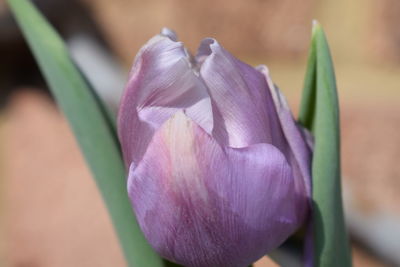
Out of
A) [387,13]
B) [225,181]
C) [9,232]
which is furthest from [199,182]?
[9,232]

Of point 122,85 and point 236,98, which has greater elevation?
point 236,98

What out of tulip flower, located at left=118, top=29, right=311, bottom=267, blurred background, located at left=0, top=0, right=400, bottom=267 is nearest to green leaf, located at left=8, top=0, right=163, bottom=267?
tulip flower, located at left=118, top=29, right=311, bottom=267

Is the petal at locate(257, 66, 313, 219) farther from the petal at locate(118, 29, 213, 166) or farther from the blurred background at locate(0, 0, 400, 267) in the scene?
the blurred background at locate(0, 0, 400, 267)

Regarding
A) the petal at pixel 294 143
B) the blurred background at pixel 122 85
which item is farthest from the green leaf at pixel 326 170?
the blurred background at pixel 122 85

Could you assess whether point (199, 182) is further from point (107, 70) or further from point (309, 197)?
point (107, 70)

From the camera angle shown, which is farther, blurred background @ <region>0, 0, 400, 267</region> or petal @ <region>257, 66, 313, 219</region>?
blurred background @ <region>0, 0, 400, 267</region>

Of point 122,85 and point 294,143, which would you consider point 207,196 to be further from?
point 122,85

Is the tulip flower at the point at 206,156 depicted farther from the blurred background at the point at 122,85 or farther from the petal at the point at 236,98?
the blurred background at the point at 122,85

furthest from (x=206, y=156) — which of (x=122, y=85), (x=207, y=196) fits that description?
(x=122, y=85)
